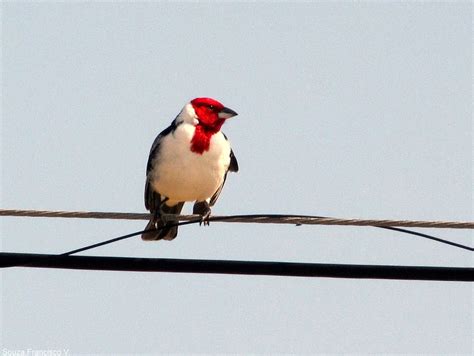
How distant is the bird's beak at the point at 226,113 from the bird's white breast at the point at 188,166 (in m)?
0.33

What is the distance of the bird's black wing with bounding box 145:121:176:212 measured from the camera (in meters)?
10.8

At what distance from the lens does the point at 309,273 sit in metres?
6.87

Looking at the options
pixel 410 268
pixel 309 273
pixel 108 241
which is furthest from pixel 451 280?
pixel 108 241

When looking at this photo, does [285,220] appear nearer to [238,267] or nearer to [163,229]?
[238,267]

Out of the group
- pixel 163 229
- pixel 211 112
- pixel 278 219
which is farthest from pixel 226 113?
pixel 278 219

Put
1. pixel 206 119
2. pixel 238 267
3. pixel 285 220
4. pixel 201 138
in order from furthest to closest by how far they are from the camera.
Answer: pixel 206 119 < pixel 201 138 < pixel 285 220 < pixel 238 267

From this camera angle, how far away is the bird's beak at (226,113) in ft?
36.2

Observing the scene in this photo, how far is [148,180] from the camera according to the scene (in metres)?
10.9

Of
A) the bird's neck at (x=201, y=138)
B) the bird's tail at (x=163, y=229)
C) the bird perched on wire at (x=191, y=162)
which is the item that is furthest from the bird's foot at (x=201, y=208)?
the bird's neck at (x=201, y=138)

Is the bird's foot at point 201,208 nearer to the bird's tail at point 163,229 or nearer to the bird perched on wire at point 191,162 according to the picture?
the bird perched on wire at point 191,162

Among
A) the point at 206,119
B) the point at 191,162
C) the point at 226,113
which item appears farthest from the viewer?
the point at 226,113

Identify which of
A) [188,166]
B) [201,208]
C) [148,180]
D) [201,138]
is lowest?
[201,208]

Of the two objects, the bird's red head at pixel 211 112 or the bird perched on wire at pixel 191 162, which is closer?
the bird perched on wire at pixel 191 162

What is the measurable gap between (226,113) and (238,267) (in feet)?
14.5
